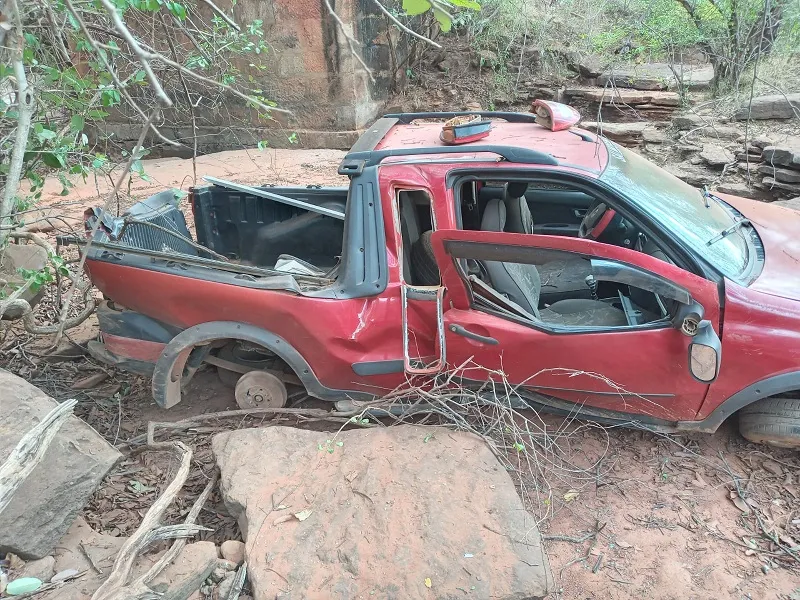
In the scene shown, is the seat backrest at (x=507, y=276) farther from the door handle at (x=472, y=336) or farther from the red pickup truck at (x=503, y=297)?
the door handle at (x=472, y=336)

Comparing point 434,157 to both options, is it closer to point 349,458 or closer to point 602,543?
point 349,458

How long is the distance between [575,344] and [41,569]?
2597 mm

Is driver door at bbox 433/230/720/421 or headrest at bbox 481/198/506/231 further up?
headrest at bbox 481/198/506/231

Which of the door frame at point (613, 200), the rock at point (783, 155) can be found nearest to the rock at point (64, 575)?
the door frame at point (613, 200)

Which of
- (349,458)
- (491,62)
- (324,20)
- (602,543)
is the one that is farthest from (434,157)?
(491,62)

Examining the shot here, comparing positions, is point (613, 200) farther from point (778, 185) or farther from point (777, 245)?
point (778, 185)

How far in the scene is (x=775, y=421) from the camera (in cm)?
307

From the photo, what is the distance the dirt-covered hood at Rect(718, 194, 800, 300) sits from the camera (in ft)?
9.46

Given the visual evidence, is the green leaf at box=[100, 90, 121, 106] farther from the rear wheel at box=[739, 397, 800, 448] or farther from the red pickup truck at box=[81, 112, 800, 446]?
the rear wheel at box=[739, 397, 800, 448]

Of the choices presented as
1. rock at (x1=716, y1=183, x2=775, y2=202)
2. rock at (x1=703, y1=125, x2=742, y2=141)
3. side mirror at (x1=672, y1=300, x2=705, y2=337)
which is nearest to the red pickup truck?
side mirror at (x1=672, y1=300, x2=705, y2=337)

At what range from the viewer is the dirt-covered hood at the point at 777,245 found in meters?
2.88

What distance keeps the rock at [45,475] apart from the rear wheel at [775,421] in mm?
3198

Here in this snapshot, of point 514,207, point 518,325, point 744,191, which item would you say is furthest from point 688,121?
point 518,325

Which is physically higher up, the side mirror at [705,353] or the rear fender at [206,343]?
the side mirror at [705,353]
